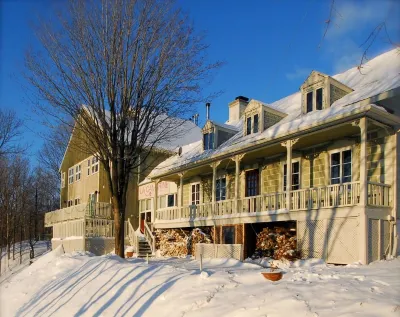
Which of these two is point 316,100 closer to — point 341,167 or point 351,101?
point 351,101

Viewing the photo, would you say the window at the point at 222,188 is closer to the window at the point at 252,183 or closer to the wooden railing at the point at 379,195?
the window at the point at 252,183

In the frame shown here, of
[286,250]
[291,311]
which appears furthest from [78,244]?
[291,311]

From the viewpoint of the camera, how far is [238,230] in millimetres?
18625

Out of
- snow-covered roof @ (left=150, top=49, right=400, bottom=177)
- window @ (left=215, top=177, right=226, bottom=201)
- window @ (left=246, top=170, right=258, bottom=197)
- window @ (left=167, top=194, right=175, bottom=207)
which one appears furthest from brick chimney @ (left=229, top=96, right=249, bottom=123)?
snow-covered roof @ (left=150, top=49, right=400, bottom=177)

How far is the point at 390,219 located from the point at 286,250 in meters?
3.51

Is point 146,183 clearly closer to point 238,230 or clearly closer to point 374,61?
point 238,230

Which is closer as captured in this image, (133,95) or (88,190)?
(133,95)

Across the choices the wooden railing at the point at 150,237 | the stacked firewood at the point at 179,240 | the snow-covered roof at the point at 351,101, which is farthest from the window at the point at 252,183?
the wooden railing at the point at 150,237

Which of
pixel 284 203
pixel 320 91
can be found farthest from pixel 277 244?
pixel 320 91

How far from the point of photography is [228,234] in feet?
64.8

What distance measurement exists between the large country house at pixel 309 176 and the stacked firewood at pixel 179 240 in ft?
1.61

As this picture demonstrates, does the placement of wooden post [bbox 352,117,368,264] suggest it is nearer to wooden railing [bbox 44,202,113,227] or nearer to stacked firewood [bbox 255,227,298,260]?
stacked firewood [bbox 255,227,298,260]

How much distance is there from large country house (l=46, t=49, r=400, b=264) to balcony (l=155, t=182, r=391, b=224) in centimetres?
4

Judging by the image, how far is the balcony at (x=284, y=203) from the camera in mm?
14055
